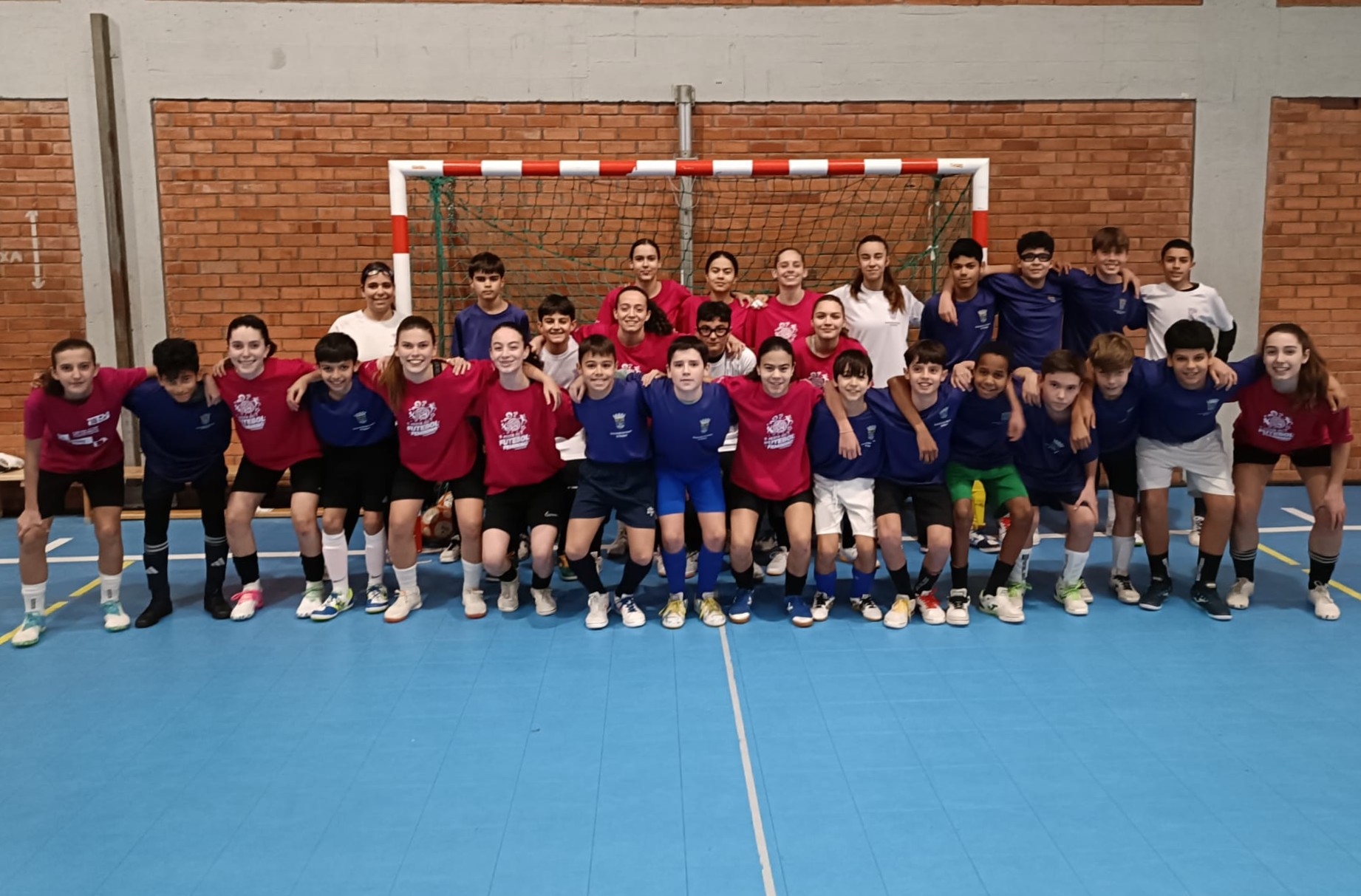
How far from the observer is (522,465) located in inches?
199

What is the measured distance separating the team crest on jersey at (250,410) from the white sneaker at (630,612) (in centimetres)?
212

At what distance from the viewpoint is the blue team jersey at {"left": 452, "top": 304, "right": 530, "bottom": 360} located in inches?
227

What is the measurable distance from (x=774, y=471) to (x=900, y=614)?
957 millimetres

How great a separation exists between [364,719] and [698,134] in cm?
553

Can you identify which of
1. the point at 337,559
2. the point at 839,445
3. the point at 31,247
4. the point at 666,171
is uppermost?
the point at 666,171

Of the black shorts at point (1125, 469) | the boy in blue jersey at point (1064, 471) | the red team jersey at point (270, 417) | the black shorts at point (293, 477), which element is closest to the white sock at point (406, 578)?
the black shorts at point (293, 477)

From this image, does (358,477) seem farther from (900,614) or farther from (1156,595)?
(1156,595)

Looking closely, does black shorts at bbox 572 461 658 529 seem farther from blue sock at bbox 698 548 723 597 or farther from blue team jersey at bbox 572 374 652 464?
blue sock at bbox 698 548 723 597

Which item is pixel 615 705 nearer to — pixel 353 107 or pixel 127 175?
pixel 353 107

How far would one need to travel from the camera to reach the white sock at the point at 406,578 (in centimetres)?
510

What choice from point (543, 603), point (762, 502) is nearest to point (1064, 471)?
point (762, 502)

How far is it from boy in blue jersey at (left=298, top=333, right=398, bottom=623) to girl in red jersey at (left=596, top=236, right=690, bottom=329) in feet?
4.71

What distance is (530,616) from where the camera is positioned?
5039 millimetres

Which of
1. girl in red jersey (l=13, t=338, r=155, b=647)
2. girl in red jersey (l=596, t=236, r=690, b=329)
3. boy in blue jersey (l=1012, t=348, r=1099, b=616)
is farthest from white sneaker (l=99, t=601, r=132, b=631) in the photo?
boy in blue jersey (l=1012, t=348, r=1099, b=616)
